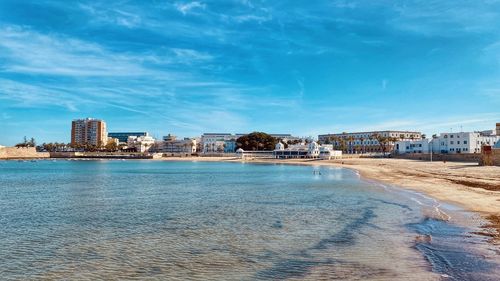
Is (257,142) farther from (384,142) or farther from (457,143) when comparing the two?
(457,143)

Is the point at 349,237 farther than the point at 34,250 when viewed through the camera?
Yes

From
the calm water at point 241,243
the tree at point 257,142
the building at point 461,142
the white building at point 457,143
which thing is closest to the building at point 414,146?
the white building at point 457,143

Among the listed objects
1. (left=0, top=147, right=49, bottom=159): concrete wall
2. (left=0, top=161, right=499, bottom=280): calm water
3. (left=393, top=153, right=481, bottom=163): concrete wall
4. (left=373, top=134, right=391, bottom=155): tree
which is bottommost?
(left=0, top=161, right=499, bottom=280): calm water

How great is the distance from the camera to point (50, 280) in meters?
11.1

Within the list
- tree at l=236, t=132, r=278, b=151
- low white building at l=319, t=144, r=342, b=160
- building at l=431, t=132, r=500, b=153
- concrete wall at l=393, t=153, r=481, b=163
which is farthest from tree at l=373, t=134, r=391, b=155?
tree at l=236, t=132, r=278, b=151

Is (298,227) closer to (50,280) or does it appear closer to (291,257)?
(291,257)

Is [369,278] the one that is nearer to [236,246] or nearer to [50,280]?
[236,246]

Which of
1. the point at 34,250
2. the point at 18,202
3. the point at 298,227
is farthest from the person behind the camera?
the point at 18,202

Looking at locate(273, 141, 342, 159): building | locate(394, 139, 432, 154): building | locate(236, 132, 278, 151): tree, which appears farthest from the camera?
locate(236, 132, 278, 151): tree

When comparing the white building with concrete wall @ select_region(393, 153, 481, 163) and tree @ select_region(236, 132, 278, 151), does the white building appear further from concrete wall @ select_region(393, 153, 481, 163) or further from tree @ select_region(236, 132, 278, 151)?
tree @ select_region(236, 132, 278, 151)

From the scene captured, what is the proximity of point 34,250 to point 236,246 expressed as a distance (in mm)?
7485

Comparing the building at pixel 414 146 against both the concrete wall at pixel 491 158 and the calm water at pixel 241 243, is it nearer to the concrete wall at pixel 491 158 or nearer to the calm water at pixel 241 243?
the concrete wall at pixel 491 158

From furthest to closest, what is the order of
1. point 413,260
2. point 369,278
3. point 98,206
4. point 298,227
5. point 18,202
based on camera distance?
point 18,202 → point 98,206 → point 298,227 → point 413,260 → point 369,278

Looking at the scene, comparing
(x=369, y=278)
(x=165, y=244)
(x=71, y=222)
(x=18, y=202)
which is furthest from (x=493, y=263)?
(x=18, y=202)
